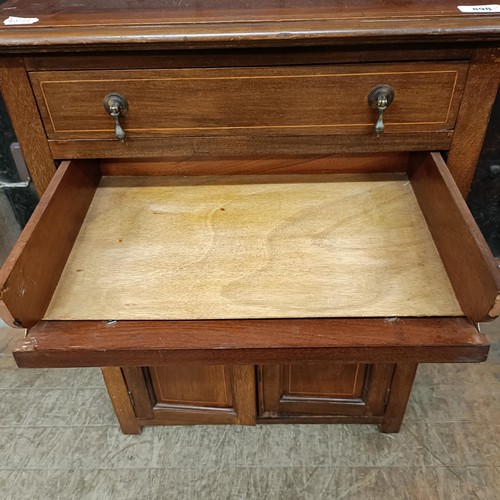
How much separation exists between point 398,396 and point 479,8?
2.74 feet

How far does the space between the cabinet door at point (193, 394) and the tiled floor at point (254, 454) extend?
75 mm

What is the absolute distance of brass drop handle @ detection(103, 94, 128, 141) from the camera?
88 cm

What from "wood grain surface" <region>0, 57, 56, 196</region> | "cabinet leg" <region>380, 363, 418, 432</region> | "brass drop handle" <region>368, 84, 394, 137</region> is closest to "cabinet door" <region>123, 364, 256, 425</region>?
"cabinet leg" <region>380, 363, 418, 432</region>

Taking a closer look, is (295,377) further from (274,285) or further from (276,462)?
(274,285)

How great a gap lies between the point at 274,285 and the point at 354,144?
32 centimetres

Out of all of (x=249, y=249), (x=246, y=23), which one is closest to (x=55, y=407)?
(x=249, y=249)

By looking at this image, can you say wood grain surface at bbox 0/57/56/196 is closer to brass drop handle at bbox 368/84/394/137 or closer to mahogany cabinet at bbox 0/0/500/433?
mahogany cabinet at bbox 0/0/500/433

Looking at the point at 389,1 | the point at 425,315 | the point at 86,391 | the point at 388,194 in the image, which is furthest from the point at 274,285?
the point at 86,391

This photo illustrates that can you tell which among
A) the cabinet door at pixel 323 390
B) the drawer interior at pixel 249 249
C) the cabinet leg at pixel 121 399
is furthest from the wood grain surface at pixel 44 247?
the cabinet door at pixel 323 390

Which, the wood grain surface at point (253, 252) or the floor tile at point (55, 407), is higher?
the wood grain surface at point (253, 252)

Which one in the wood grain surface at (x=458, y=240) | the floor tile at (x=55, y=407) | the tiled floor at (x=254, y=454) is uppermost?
the wood grain surface at (x=458, y=240)

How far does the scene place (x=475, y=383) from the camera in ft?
4.64

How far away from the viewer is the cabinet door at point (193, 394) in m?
1.16

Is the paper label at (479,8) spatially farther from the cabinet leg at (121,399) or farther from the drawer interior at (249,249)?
the cabinet leg at (121,399)
